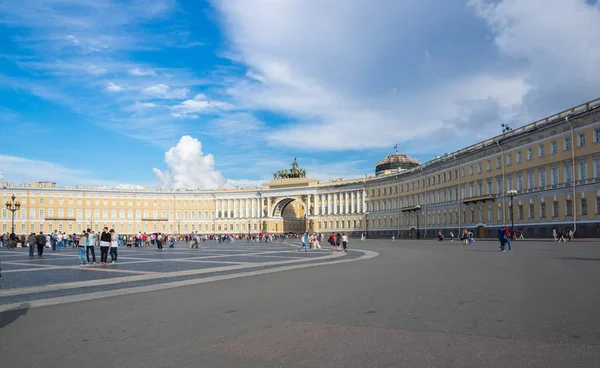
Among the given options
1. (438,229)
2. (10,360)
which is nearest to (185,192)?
(438,229)

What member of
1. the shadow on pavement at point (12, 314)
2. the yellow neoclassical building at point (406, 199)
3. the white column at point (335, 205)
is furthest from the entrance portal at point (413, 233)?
the shadow on pavement at point (12, 314)

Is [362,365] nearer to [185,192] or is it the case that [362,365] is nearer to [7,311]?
[7,311]

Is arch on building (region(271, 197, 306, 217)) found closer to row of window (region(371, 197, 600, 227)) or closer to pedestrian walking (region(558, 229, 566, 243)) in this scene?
row of window (region(371, 197, 600, 227))

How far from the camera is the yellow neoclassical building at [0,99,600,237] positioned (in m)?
48.2

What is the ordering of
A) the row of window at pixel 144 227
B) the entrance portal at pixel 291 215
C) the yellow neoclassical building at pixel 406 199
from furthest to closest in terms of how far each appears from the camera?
the entrance portal at pixel 291 215
the row of window at pixel 144 227
the yellow neoclassical building at pixel 406 199

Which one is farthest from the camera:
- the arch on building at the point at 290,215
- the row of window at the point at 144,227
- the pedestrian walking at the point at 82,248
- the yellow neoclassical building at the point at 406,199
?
the arch on building at the point at 290,215

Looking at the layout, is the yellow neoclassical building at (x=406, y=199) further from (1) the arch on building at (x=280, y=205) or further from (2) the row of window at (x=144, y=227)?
(1) the arch on building at (x=280, y=205)

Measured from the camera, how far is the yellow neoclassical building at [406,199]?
1897 inches

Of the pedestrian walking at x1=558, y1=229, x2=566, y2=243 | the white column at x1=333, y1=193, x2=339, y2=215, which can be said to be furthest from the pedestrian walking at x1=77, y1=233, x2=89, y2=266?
the white column at x1=333, y1=193, x2=339, y2=215

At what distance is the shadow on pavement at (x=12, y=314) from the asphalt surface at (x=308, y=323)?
0.13 ft

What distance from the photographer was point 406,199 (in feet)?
302

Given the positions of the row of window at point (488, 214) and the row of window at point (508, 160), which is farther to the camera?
the row of window at point (488, 214)

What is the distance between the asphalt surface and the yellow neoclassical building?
127 feet

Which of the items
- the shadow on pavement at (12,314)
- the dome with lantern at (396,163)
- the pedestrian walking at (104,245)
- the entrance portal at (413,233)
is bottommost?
the entrance portal at (413,233)
